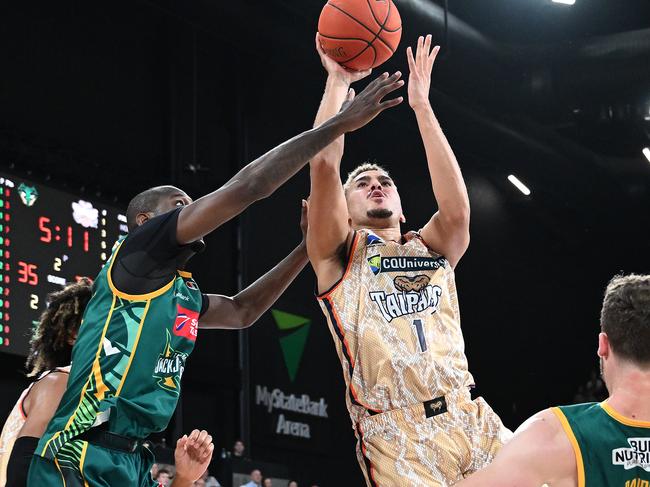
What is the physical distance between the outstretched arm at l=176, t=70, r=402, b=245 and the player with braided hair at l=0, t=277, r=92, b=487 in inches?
35.3

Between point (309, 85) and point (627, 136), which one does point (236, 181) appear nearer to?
point (309, 85)

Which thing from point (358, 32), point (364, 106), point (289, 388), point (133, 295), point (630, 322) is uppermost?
point (358, 32)

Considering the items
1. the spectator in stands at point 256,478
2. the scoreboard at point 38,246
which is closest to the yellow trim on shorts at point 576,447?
the scoreboard at point 38,246

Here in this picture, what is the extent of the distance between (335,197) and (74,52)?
787 cm

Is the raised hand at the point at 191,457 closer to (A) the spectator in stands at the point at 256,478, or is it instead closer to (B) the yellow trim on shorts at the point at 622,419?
(B) the yellow trim on shorts at the point at 622,419

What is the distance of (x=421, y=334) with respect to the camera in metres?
4.40

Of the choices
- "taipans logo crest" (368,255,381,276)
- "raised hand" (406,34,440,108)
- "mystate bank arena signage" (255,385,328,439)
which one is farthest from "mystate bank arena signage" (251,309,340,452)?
"taipans logo crest" (368,255,381,276)

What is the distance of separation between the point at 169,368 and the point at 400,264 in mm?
1149

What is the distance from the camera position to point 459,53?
44.5ft

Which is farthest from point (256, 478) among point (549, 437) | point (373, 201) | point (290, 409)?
point (549, 437)

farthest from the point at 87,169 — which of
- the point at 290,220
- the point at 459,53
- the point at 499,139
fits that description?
the point at 499,139

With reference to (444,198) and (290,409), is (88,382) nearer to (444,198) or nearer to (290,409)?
(444,198)

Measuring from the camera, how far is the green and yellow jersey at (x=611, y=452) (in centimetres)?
257

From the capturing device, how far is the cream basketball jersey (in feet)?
14.2
